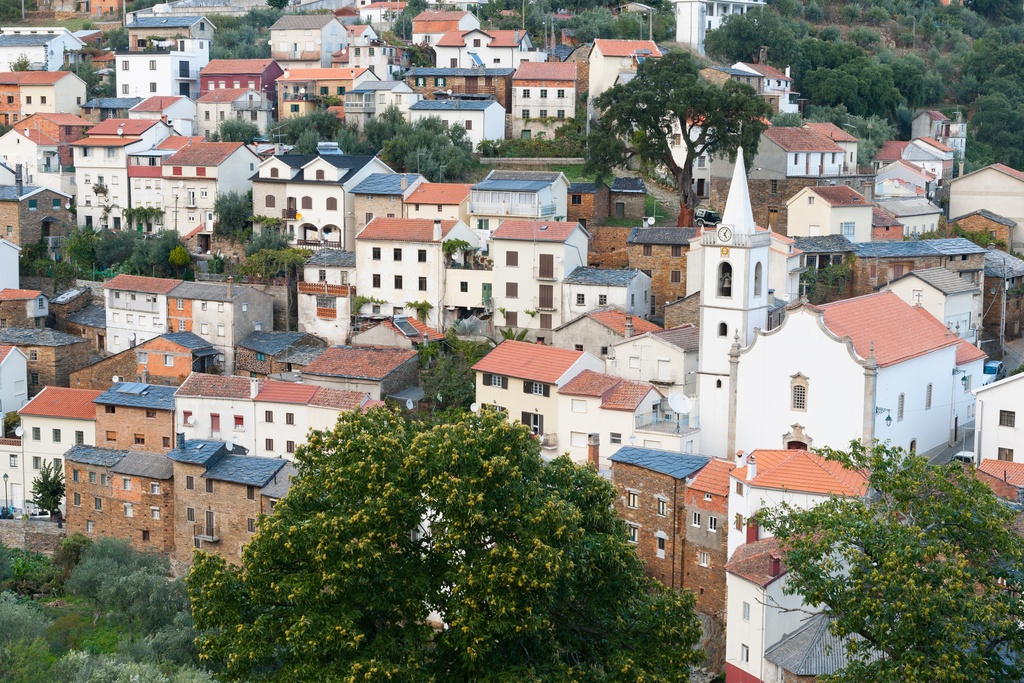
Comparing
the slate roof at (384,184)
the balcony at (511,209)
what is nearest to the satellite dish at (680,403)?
the balcony at (511,209)

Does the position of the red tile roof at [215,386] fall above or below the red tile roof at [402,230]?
below

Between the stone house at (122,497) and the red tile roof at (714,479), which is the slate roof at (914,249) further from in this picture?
the stone house at (122,497)

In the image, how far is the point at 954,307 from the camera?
50688 millimetres

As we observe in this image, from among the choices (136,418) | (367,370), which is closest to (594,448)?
(367,370)

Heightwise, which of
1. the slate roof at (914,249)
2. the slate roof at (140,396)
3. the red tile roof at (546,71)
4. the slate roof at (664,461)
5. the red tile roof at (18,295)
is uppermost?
the red tile roof at (546,71)

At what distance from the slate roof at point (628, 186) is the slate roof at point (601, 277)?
8.08 meters

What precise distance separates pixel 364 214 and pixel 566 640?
114ft

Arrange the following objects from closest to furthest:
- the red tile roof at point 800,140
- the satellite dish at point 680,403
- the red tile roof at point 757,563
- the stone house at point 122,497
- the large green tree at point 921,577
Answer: the large green tree at point 921,577
the red tile roof at point 757,563
the satellite dish at point 680,403
the stone house at point 122,497
the red tile roof at point 800,140

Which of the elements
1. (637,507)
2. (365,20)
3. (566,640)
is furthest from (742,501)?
(365,20)

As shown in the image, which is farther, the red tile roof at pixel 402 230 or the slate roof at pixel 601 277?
the red tile roof at pixel 402 230

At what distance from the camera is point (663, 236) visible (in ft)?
175

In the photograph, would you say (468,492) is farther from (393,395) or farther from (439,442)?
(393,395)

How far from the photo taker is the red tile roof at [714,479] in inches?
1556

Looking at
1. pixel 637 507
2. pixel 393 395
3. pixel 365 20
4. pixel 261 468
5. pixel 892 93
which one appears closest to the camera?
pixel 637 507
